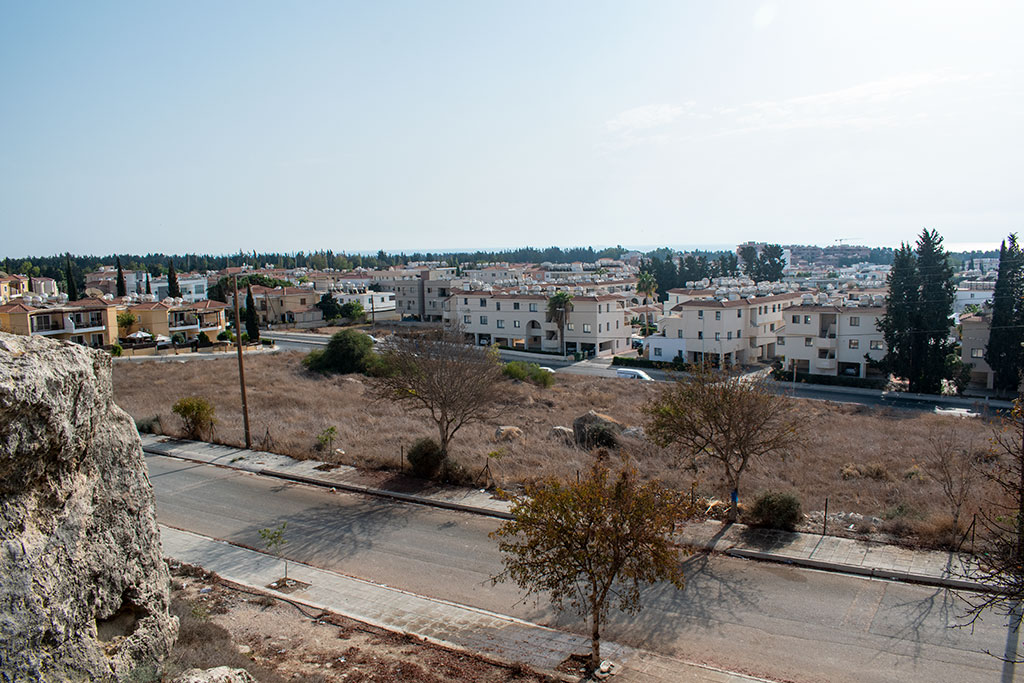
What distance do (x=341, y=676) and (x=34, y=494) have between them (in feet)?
19.1

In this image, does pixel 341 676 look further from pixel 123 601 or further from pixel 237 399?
pixel 237 399

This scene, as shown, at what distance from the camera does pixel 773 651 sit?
1259 cm

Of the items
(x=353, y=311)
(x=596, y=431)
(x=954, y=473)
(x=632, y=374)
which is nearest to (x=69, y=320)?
(x=353, y=311)

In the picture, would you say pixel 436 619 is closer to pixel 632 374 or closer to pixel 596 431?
pixel 596 431

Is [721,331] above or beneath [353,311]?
beneath

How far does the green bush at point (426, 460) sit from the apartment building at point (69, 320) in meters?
43.4

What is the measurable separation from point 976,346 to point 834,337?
1085cm

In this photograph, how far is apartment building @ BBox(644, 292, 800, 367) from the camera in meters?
68.4

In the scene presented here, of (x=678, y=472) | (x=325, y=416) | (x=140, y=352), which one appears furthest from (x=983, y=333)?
(x=140, y=352)

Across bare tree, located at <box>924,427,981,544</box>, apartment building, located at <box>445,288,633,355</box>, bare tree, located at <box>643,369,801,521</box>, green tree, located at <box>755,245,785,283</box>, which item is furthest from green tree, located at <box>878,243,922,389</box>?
green tree, located at <box>755,245,785,283</box>

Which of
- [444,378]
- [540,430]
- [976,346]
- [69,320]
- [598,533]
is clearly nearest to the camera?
[598,533]

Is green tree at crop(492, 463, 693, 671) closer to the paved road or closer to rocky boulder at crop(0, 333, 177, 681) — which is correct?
the paved road

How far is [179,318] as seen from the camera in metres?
71.4

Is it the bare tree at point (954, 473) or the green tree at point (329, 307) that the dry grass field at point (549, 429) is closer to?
the bare tree at point (954, 473)
